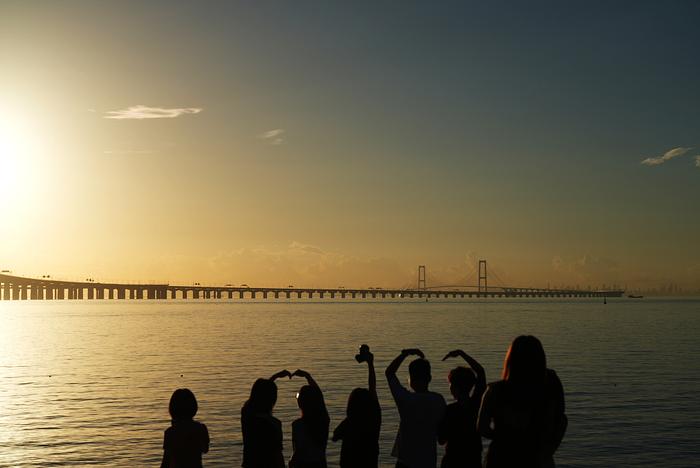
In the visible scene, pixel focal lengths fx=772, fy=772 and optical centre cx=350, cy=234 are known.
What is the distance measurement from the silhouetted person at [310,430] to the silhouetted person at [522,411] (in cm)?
255

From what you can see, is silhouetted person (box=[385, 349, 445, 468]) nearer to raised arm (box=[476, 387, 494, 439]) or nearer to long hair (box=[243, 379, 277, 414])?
long hair (box=[243, 379, 277, 414])

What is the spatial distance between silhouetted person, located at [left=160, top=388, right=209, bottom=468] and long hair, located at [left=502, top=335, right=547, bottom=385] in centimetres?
388

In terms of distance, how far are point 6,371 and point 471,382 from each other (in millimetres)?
48628

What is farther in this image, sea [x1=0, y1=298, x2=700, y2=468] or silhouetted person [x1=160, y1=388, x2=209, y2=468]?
sea [x1=0, y1=298, x2=700, y2=468]

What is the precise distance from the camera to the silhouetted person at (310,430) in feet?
27.3

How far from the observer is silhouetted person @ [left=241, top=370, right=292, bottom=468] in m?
8.25

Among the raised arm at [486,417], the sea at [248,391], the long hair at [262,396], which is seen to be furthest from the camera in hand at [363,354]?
the sea at [248,391]

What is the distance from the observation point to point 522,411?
19.9 feet

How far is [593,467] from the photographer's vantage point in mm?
20641

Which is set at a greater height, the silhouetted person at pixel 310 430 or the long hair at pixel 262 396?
the long hair at pixel 262 396

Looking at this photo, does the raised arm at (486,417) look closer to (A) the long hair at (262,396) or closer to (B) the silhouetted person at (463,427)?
(B) the silhouetted person at (463,427)

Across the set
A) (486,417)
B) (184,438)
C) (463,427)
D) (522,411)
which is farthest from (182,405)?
(522,411)

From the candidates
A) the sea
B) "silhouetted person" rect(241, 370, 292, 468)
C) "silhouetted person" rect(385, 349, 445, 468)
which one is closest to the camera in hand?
"silhouetted person" rect(385, 349, 445, 468)

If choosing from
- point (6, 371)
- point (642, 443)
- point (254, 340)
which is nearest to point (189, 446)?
point (642, 443)
